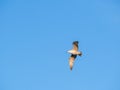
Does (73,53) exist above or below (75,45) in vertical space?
below

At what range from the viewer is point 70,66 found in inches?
1741

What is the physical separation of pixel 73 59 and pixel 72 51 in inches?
39.8

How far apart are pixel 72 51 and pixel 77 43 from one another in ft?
4.92

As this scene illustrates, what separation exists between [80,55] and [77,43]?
1633 millimetres

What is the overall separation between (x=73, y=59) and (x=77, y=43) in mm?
2337

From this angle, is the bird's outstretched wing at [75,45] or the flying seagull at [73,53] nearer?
the bird's outstretched wing at [75,45]

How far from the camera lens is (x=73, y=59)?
45156mm

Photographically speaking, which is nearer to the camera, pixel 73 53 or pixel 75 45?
pixel 75 45

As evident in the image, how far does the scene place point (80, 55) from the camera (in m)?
44.6

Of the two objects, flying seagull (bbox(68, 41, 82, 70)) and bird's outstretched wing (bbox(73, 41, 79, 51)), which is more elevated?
bird's outstretched wing (bbox(73, 41, 79, 51))

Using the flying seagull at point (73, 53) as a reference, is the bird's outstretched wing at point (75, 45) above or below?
above

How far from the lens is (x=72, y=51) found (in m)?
44.9

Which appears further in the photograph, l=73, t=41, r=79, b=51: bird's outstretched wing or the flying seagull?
the flying seagull
